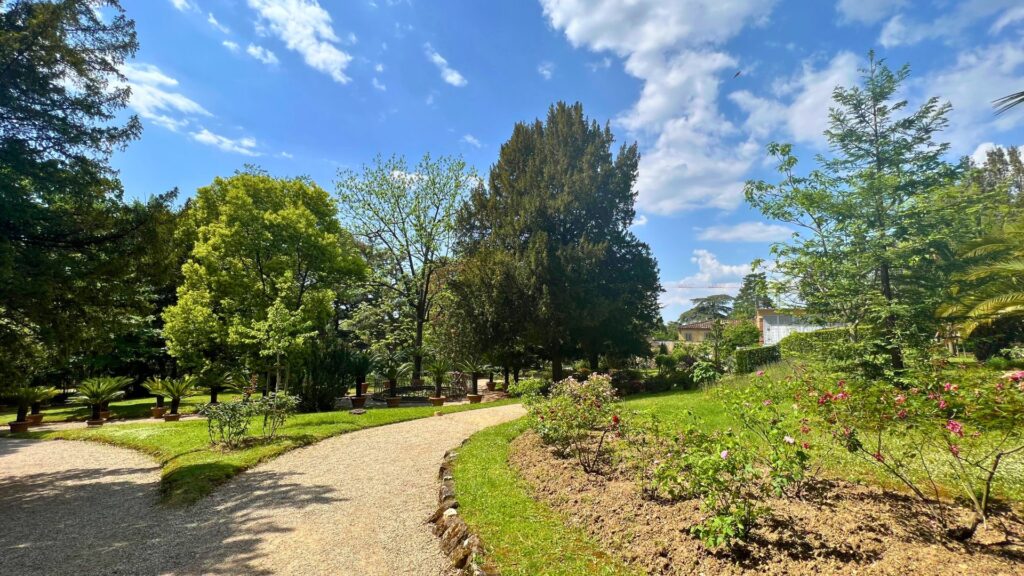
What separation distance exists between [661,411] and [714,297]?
229 ft

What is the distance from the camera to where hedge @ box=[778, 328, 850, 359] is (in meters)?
9.17

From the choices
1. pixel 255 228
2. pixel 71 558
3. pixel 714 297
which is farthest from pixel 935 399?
pixel 714 297

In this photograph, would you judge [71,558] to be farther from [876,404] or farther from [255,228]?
[255,228]

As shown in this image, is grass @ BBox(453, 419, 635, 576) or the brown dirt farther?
grass @ BBox(453, 419, 635, 576)

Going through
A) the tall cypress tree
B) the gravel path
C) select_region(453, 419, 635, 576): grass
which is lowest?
the gravel path

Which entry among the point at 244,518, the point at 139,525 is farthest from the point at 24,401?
the point at 244,518

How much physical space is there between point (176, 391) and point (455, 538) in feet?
50.4

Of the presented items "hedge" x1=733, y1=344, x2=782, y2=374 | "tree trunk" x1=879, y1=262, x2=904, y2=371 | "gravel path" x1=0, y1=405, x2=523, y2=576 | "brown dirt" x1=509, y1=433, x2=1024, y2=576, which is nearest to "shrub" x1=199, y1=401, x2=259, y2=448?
"gravel path" x1=0, y1=405, x2=523, y2=576

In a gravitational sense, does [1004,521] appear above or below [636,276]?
below

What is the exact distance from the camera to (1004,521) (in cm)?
311

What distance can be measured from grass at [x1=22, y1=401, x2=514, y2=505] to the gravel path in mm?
247

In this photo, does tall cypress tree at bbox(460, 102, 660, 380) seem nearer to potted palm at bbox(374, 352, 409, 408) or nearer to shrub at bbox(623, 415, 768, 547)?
potted palm at bbox(374, 352, 409, 408)

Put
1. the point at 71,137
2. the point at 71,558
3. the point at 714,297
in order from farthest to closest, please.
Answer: the point at 714,297
the point at 71,137
the point at 71,558

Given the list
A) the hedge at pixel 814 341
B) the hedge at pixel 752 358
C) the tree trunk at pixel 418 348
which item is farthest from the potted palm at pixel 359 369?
the hedge at pixel 752 358
